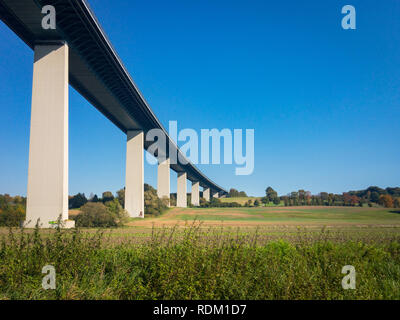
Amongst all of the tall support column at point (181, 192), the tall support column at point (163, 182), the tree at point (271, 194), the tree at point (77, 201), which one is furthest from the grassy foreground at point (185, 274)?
the tall support column at point (181, 192)

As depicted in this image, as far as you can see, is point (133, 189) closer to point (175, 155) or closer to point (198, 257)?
point (175, 155)

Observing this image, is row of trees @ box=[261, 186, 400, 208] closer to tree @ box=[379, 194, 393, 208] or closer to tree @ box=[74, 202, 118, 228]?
tree @ box=[379, 194, 393, 208]

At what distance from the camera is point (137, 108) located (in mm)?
45750

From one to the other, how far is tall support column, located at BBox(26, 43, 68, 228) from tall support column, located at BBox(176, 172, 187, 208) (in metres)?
71.0

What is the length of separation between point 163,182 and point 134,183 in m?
22.3

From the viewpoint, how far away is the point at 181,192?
9731 centimetres

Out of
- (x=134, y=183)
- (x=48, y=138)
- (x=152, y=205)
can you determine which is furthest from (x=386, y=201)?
(x=48, y=138)

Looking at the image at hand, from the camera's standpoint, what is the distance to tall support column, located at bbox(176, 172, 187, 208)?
9606 centimetres

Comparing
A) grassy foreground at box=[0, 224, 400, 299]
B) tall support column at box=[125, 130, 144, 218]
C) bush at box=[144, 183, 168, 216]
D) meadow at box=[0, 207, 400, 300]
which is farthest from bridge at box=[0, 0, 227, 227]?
bush at box=[144, 183, 168, 216]

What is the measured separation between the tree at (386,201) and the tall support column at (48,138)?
5779 cm

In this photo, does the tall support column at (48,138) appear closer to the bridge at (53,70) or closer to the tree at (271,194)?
the bridge at (53,70)
